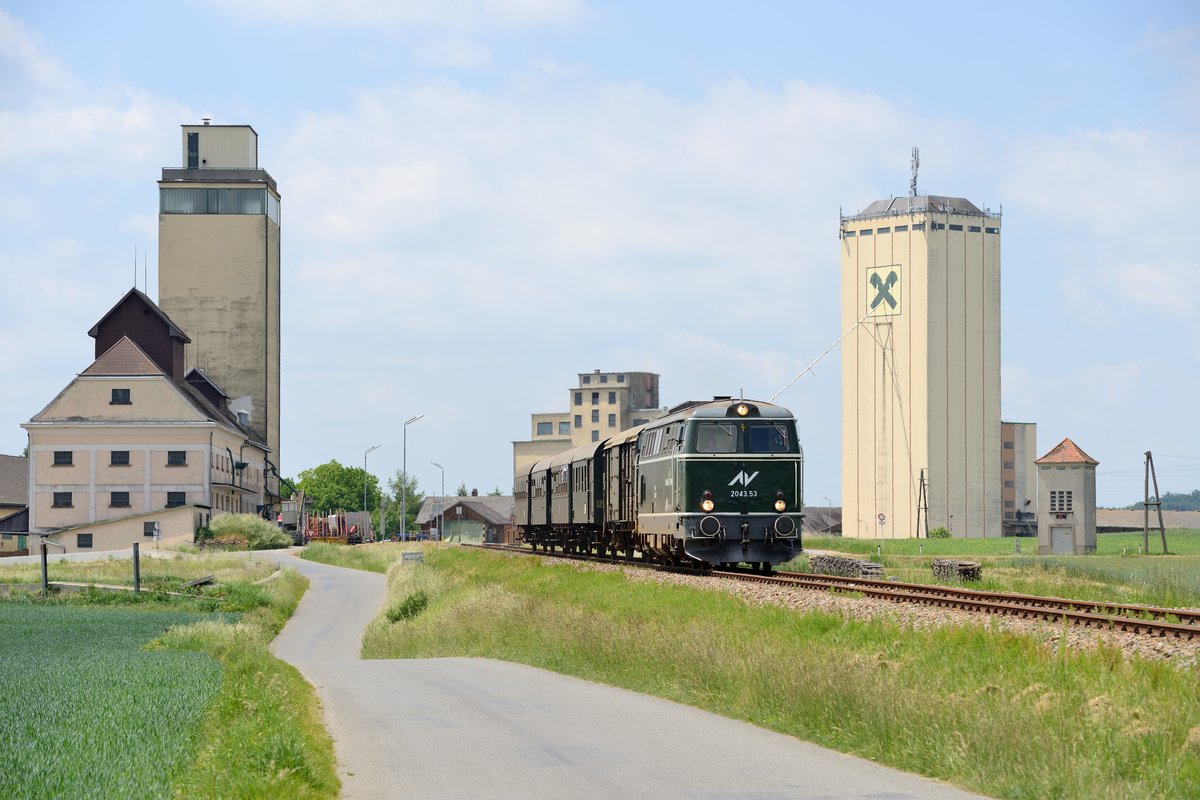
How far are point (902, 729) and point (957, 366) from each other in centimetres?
13003

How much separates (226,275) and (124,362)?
2234cm

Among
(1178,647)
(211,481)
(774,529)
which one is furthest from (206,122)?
(1178,647)

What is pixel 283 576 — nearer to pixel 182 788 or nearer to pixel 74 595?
pixel 74 595

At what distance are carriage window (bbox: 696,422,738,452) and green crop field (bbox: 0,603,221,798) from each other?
12.0m

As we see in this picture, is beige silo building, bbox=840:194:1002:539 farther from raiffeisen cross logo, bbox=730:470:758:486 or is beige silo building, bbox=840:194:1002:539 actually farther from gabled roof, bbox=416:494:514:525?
raiffeisen cross logo, bbox=730:470:758:486

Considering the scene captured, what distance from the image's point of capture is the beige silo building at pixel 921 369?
136m

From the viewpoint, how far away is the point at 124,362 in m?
96.8

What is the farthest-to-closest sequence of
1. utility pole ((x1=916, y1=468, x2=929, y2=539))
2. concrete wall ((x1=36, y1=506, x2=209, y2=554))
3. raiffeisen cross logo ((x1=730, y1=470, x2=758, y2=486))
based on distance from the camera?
utility pole ((x1=916, y1=468, x2=929, y2=539)) → concrete wall ((x1=36, y1=506, x2=209, y2=554)) → raiffeisen cross logo ((x1=730, y1=470, x2=758, y2=486))

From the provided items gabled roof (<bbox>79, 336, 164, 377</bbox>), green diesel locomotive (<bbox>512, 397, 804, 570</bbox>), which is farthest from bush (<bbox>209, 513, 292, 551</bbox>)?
green diesel locomotive (<bbox>512, 397, 804, 570</bbox>)

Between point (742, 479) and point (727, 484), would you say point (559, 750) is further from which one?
point (742, 479)

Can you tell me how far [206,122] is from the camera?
401 ft

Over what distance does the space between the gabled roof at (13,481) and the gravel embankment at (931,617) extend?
9232 cm

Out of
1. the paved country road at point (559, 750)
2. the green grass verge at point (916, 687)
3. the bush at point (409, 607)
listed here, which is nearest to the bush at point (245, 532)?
the bush at point (409, 607)

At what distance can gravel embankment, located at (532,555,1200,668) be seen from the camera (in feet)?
53.4
